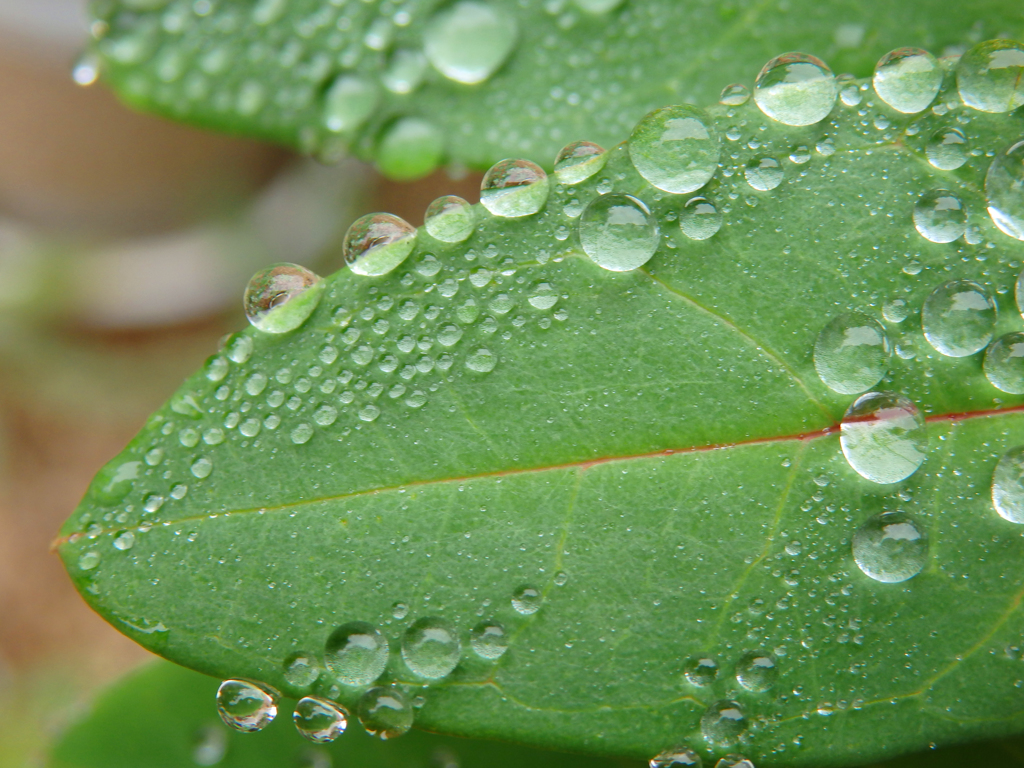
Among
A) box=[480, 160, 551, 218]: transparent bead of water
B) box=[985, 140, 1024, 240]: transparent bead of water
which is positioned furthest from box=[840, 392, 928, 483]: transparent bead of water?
box=[480, 160, 551, 218]: transparent bead of water

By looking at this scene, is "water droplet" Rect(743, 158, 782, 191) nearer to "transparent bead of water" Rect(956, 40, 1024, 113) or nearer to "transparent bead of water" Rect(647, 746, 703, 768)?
"transparent bead of water" Rect(956, 40, 1024, 113)

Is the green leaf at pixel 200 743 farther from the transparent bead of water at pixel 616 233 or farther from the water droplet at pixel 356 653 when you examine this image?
the transparent bead of water at pixel 616 233

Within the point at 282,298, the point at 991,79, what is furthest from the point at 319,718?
the point at 991,79

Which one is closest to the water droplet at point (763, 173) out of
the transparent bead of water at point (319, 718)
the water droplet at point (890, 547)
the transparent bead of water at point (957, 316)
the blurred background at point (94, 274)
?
the transparent bead of water at point (957, 316)

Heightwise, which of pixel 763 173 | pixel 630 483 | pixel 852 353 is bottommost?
pixel 630 483

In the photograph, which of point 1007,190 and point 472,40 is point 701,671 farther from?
point 472,40

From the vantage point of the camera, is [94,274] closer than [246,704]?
No
